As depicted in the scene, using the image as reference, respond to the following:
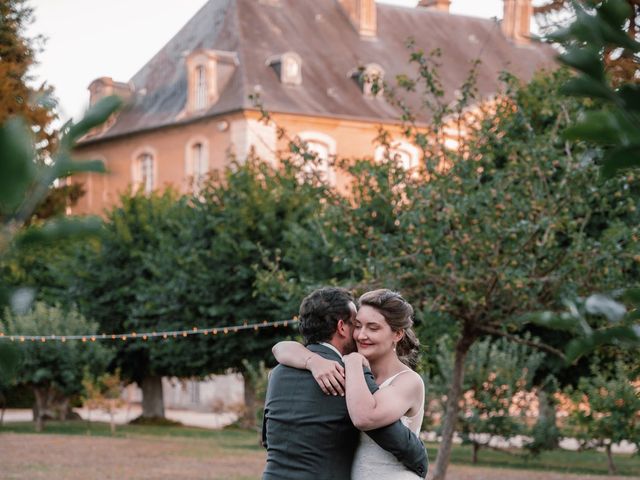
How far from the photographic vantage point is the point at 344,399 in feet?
12.8

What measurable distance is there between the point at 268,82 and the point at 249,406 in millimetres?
12690

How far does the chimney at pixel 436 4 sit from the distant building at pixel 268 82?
2.59 meters

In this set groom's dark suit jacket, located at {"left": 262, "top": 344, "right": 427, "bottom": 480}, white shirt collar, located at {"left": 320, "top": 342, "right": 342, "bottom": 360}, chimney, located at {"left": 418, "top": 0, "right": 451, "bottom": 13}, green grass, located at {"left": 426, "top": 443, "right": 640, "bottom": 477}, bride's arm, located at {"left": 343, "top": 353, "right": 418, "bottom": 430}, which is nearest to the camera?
bride's arm, located at {"left": 343, "top": 353, "right": 418, "bottom": 430}

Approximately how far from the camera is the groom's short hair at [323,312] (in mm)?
3973

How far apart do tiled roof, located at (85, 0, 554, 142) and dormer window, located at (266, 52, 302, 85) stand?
0.20 m

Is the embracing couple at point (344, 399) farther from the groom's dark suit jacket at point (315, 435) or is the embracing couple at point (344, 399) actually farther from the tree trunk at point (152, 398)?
the tree trunk at point (152, 398)

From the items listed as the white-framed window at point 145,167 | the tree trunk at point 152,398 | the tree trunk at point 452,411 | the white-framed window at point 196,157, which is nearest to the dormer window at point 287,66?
the white-framed window at point 196,157

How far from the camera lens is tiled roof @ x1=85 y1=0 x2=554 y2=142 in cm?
3619

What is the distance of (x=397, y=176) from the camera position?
12820 mm

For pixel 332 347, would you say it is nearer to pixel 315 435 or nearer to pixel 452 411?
pixel 315 435

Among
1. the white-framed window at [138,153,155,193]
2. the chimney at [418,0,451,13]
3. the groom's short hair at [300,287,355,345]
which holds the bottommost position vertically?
the groom's short hair at [300,287,355,345]

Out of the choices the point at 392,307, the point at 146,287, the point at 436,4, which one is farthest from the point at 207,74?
the point at 392,307

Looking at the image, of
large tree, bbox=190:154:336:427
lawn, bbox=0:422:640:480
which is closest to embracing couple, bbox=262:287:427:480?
lawn, bbox=0:422:640:480

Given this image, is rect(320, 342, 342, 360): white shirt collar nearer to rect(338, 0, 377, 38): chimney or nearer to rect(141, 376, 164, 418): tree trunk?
rect(141, 376, 164, 418): tree trunk
